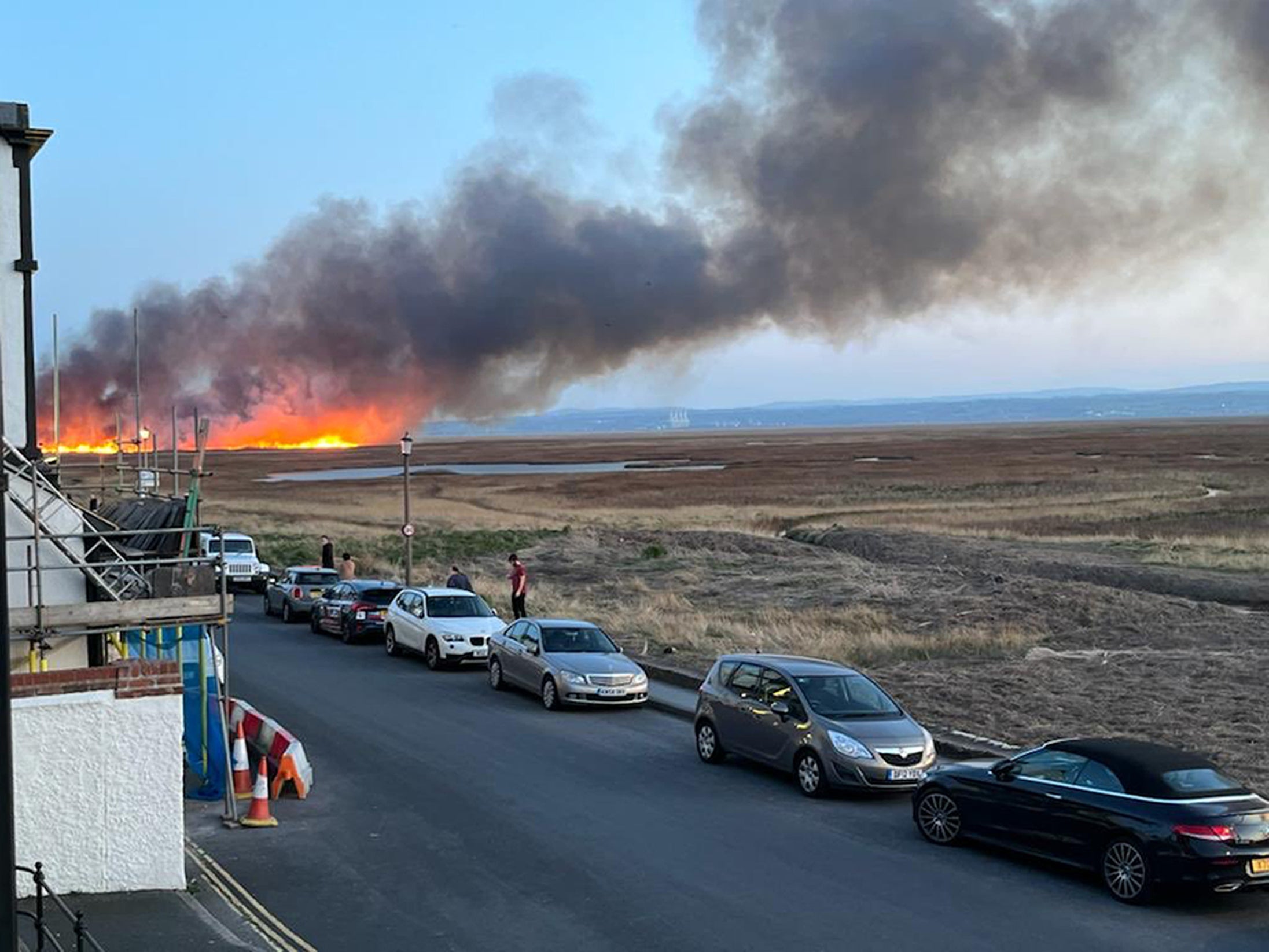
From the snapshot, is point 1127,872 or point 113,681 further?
point 1127,872

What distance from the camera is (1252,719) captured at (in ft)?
60.8

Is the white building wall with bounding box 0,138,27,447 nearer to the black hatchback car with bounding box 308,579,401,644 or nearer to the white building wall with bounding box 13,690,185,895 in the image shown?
the white building wall with bounding box 13,690,185,895

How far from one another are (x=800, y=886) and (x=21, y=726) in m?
6.64

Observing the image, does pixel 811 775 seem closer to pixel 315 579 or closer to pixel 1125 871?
pixel 1125 871

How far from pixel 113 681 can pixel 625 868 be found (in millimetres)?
4805

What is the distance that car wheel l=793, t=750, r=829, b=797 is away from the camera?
15172mm

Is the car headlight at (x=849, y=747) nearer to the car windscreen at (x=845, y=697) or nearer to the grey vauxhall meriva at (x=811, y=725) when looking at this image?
the grey vauxhall meriva at (x=811, y=725)

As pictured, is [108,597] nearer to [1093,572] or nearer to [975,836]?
[975,836]

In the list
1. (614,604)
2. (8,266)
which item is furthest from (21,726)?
(614,604)

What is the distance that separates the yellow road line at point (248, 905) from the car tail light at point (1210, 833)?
7090mm

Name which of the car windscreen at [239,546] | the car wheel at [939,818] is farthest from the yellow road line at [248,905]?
the car windscreen at [239,546]

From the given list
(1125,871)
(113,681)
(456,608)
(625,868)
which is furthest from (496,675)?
(1125,871)

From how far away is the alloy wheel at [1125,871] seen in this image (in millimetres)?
11391

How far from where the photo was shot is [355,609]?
28.6 m
